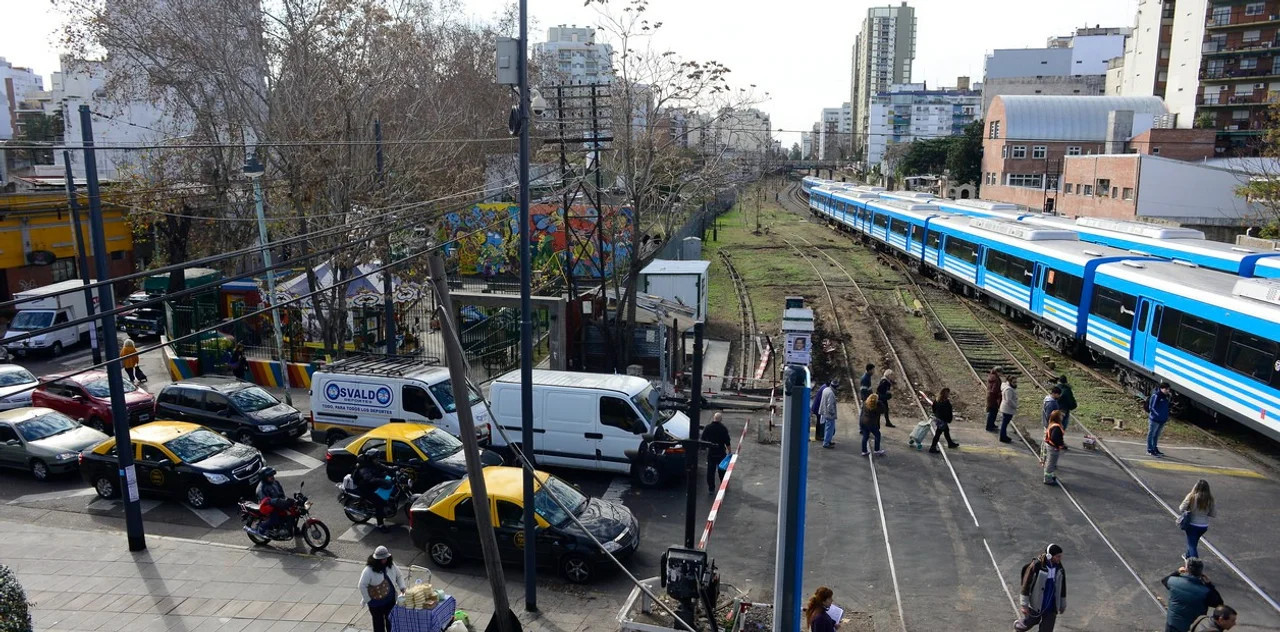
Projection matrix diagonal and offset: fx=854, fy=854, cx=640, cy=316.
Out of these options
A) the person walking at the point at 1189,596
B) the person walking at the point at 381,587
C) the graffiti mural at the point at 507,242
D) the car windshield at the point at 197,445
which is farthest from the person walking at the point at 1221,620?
the graffiti mural at the point at 507,242

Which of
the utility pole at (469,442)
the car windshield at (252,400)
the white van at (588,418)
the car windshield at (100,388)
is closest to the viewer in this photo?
the utility pole at (469,442)

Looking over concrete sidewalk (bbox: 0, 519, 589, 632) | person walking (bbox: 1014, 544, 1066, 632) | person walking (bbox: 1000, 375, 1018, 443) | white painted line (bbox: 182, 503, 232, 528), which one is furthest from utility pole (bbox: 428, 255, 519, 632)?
person walking (bbox: 1000, 375, 1018, 443)

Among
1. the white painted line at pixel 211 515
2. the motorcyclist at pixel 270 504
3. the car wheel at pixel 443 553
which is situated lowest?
the white painted line at pixel 211 515

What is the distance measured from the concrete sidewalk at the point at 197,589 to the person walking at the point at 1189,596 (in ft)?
20.7

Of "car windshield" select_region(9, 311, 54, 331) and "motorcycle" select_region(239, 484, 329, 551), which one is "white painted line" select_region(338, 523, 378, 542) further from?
"car windshield" select_region(9, 311, 54, 331)

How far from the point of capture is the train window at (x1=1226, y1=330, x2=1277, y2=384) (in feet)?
46.3

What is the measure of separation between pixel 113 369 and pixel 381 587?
16.7 feet

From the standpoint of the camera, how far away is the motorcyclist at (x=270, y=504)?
1206 centimetres

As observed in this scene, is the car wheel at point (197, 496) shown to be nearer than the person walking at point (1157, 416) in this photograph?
Yes

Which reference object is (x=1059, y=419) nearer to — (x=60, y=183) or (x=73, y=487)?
(x=73, y=487)

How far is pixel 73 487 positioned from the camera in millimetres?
14914

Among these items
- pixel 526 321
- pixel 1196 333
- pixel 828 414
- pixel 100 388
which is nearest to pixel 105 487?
pixel 100 388

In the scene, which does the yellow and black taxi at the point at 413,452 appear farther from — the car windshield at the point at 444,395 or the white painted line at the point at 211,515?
the white painted line at the point at 211,515

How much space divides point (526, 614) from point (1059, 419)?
29.7 ft
